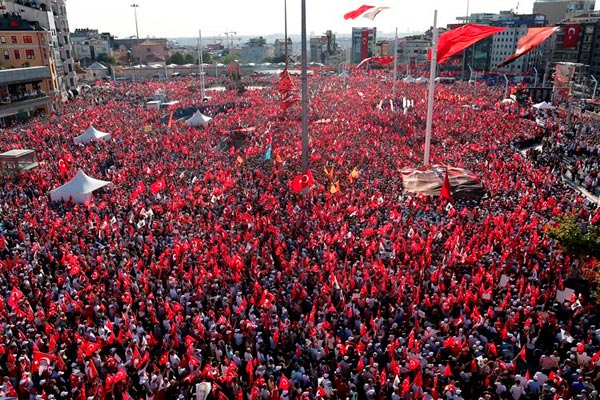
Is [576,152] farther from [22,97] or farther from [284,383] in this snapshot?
[22,97]

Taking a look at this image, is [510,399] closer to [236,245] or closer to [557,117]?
[236,245]

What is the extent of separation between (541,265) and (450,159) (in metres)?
11.9

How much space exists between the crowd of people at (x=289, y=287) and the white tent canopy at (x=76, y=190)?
0.44 m

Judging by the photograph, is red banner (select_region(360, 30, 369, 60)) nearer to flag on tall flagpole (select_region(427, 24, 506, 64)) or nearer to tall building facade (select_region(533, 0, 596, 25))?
tall building facade (select_region(533, 0, 596, 25))

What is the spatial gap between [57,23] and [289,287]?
62.2m

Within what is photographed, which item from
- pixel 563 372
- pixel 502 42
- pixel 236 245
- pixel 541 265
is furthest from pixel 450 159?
pixel 502 42

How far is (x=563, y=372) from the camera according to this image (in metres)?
9.90

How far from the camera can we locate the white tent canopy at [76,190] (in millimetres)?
19484

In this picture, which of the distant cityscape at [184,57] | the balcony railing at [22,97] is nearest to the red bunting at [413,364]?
the distant cityscape at [184,57]

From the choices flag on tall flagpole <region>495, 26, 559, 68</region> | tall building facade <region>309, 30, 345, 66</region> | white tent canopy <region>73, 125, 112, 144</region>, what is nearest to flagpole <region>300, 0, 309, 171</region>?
flag on tall flagpole <region>495, 26, 559, 68</region>

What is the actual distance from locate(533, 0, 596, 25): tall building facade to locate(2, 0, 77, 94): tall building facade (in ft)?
328

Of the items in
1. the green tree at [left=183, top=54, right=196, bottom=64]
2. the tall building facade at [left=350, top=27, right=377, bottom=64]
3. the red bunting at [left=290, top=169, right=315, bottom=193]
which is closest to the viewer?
the red bunting at [left=290, top=169, right=315, bottom=193]

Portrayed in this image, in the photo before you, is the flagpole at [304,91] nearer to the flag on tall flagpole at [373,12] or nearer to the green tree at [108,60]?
the flag on tall flagpole at [373,12]

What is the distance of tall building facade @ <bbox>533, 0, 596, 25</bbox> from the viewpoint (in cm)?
10900
